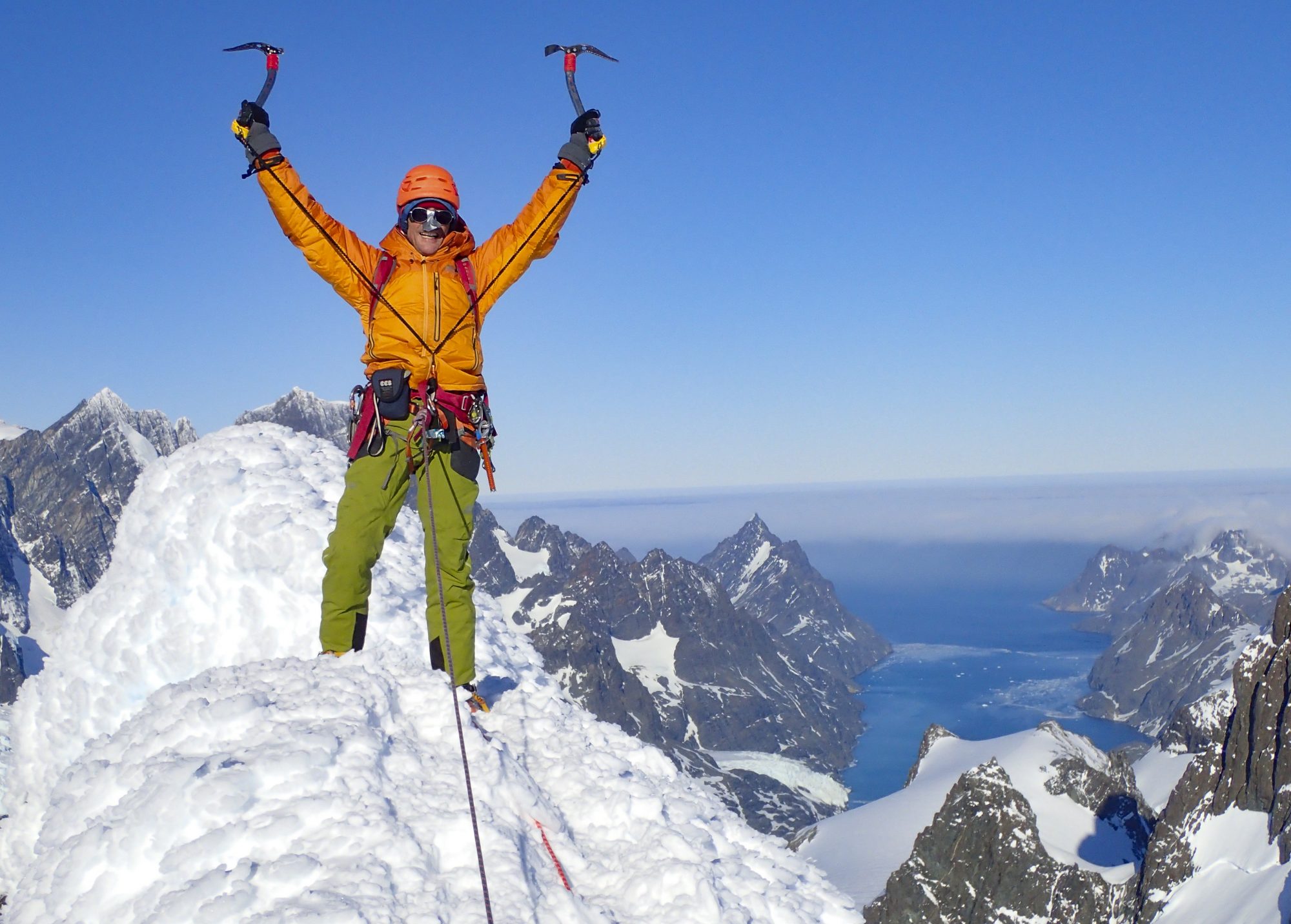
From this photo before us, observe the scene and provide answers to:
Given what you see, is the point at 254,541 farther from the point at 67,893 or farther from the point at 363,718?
the point at 67,893

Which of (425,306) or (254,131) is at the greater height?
(254,131)

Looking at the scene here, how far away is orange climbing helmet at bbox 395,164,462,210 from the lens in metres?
8.24

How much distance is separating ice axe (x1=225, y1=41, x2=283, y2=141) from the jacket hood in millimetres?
1596

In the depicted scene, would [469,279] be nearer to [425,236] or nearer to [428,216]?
[425,236]

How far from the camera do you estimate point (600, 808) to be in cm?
746

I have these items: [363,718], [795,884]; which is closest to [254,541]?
[363,718]

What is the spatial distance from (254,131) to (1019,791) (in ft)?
462

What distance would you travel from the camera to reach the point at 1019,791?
12312cm

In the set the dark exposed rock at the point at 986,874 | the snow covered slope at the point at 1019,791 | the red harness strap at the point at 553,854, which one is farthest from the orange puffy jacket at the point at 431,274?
the snow covered slope at the point at 1019,791

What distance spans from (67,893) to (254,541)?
9161 millimetres

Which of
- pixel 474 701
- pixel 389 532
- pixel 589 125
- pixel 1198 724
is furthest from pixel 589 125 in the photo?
pixel 1198 724

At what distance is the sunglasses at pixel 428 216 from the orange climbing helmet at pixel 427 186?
0.34 feet

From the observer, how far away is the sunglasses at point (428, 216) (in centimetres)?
823

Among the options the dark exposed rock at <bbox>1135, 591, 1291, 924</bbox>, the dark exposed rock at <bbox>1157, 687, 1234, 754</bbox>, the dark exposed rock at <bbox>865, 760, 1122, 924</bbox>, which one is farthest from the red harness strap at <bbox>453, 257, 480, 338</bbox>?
the dark exposed rock at <bbox>1157, 687, 1234, 754</bbox>
